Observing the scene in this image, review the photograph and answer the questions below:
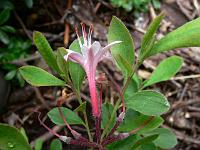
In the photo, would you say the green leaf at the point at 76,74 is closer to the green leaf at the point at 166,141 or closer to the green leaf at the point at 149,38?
the green leaf at the point at 149,38

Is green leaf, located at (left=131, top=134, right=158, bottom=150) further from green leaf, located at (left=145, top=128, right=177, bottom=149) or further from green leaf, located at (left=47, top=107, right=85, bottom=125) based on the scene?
green leaf, located at (left=145, top=128, right=177, bottom=149)

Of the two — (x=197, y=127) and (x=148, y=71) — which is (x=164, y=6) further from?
(x=197, y=127)

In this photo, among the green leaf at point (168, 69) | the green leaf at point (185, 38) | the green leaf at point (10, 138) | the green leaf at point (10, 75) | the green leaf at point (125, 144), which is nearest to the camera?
the green leaf at point (185, 38)

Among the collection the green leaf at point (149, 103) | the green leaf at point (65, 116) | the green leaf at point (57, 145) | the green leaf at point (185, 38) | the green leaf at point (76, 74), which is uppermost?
the green leaf at point (185, 38)

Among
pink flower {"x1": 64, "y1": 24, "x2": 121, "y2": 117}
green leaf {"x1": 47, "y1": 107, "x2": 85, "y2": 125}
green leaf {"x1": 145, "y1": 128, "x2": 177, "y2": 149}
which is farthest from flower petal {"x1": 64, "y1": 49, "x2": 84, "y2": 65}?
green leaf {"x1": 145, "y1": 128, "x2": 177, "y2": 149}

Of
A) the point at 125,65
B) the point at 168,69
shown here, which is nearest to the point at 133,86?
the point at 168,69

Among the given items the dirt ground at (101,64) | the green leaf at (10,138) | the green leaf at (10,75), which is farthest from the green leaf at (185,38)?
Answer: the green leaf at (10,75)
